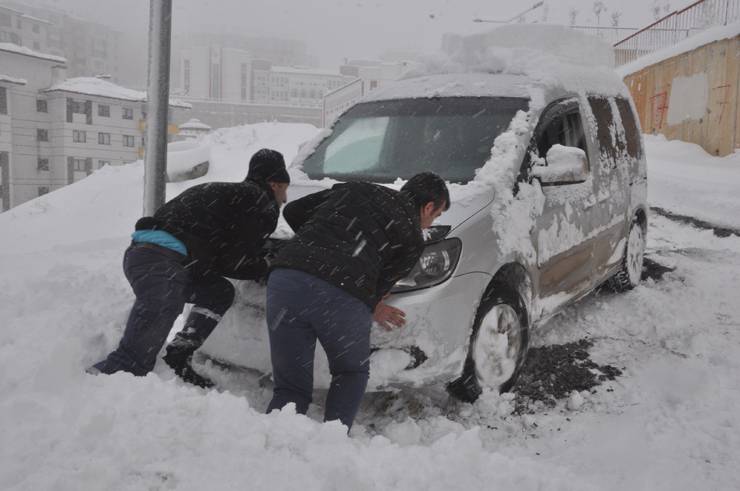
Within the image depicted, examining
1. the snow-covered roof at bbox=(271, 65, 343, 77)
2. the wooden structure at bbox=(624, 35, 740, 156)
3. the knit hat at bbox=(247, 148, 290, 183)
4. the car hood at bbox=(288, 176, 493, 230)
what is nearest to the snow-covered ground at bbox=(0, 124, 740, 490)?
the car hood at bbox=(288, 176, 493, 230)

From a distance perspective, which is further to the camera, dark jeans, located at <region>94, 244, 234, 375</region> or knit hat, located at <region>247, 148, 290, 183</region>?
knit hat, located at <region>247, 148, 290, 183</region>

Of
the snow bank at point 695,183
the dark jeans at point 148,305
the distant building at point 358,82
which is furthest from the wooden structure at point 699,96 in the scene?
A: the dark jeans at point 148,305

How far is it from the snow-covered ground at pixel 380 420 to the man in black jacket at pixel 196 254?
32cm

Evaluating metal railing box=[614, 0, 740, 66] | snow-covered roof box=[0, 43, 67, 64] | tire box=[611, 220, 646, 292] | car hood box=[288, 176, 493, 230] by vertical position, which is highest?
snow-covered roof box=[0, 43, 67, 64]

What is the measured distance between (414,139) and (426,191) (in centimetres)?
142

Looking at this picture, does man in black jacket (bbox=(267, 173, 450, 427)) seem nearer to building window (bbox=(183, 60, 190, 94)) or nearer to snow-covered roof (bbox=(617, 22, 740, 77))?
snow-covered roof (bbox=(617, 22, 740, 77))

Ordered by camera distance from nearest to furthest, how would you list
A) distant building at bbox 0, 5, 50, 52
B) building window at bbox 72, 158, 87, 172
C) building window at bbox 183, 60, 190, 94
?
building window at bbox 72, 158, 87, 172 < distant building at bbox 0, 5, 50, 52 < building window at bbox 183, 60, 190, 94

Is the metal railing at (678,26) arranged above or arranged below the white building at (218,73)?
below

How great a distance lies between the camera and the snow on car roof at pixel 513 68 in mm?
4391

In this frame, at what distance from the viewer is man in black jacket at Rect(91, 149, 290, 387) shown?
3.21m

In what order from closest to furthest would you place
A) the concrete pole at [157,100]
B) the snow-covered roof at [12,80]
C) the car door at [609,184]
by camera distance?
the car door at [609,184], the concrete pole at [157,100], the snow-covered roof at [12,80]

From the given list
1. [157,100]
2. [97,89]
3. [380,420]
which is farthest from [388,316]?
[97,89]

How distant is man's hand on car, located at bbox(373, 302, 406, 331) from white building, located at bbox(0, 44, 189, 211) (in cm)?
5087

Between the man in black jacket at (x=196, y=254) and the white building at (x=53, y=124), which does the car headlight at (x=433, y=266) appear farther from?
the white building at (x=53, y=124)
